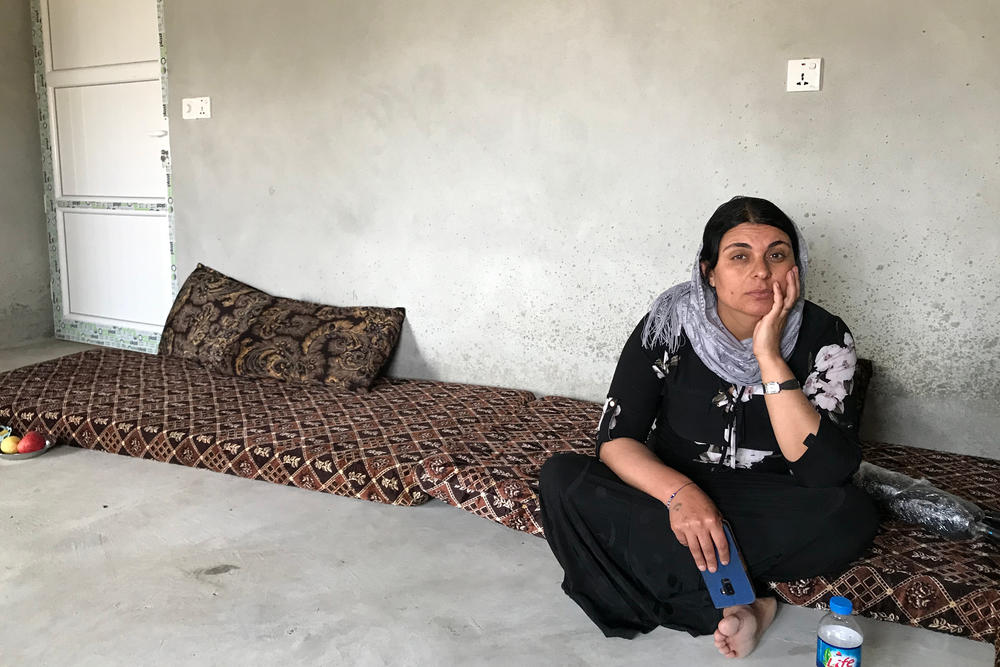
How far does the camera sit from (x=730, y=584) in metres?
1.93

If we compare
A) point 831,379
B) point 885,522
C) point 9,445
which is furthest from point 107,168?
point 885,522

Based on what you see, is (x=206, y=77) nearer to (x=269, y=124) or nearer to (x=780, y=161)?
(x=269, y=124)

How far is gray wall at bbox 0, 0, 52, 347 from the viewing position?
192 inches

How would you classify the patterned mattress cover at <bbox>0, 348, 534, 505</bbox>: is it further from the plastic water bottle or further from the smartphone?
the plastic water bottle

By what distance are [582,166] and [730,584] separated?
6.55 ft

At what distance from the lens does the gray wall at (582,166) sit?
2971mm

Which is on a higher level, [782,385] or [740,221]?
[740,221]

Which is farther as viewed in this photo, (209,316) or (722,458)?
(209,316)

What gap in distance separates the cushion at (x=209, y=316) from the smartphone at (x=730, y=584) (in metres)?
2.70

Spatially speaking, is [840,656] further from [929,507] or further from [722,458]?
[929,507]

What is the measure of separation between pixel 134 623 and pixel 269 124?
106 inches

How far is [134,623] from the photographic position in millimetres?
2070

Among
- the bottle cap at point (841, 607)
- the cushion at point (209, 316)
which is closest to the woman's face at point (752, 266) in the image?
the bottle cap at point (841, 607)

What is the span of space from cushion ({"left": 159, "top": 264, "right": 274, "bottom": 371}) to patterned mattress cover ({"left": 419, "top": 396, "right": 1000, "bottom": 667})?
1.51 m
